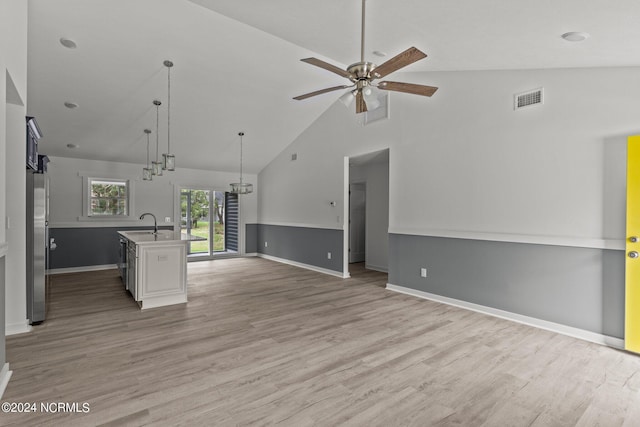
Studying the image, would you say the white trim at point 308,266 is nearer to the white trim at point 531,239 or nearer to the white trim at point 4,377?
the white trim at point 531,239

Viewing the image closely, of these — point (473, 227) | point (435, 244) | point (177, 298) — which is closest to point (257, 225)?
point (177, 298)

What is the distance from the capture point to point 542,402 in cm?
223

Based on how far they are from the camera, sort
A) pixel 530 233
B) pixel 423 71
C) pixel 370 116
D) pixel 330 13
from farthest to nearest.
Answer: pixel 370 116 → pixel 423 71 → pixel 530 233 → pixel 330 13

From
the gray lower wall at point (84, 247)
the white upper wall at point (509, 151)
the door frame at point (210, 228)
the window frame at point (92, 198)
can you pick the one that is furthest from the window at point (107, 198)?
the white upper wall at point (509, 151)

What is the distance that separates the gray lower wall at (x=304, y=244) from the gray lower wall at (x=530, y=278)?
1.91m

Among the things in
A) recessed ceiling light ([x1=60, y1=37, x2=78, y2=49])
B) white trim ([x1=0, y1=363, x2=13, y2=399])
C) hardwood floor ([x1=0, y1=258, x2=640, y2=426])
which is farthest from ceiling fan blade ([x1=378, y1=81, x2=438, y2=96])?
recessed ceiling light ([x1=60, y1=37, x2=78, y2=49])

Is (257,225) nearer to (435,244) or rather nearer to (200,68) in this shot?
(200,68)

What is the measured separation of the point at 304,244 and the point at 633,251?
5.60 m

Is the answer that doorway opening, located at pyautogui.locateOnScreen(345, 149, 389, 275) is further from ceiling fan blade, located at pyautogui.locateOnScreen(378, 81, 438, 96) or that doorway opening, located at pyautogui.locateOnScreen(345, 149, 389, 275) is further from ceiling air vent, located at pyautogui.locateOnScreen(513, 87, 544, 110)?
ceiling fan blade, located at pyautogui.locateOnScreen(378, 81, 438, 96)

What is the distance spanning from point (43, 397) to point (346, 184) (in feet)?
17.1

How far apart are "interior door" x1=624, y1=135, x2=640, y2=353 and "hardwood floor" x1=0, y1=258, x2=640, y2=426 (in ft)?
0.88

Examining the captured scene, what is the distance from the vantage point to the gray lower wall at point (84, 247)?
6.72 meters

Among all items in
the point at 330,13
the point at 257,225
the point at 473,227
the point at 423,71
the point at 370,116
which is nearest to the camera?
the point at 330,13

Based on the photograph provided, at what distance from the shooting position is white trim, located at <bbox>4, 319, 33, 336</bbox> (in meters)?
3.32
